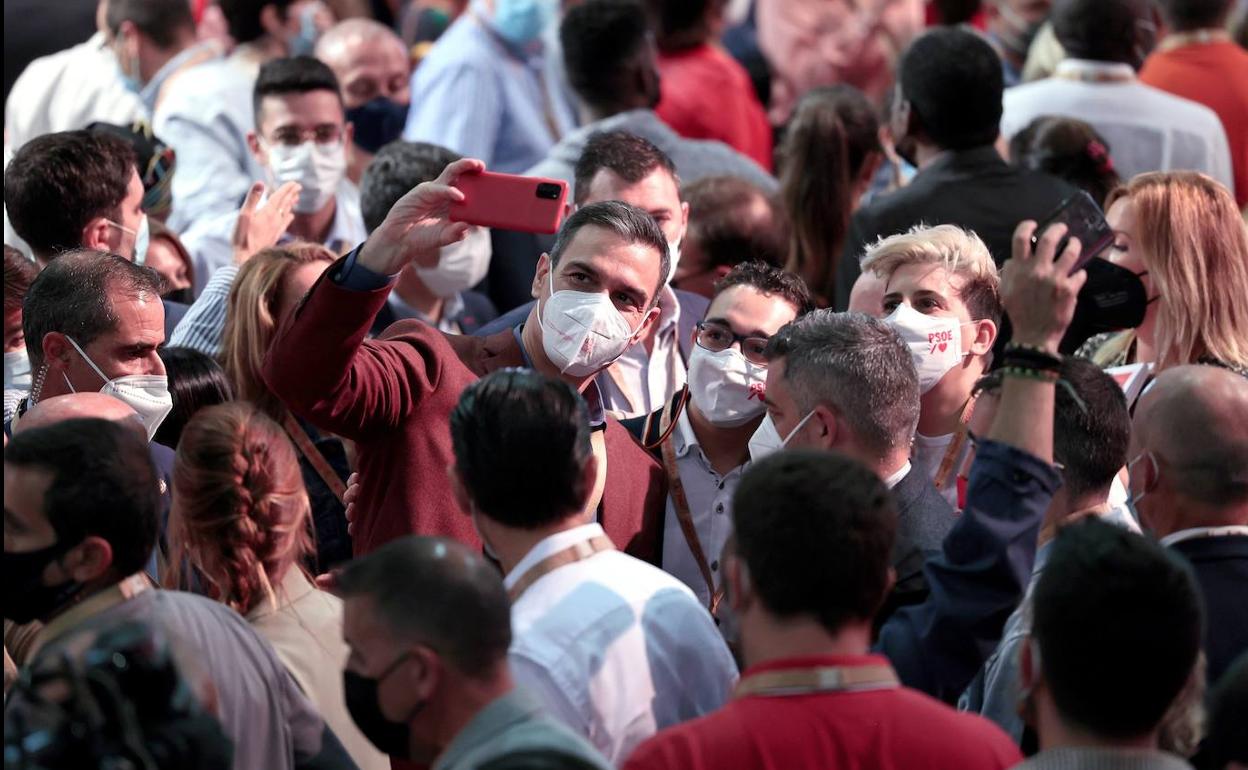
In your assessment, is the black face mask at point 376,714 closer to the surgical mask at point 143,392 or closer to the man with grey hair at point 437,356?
the man with grey hair at point 437,356

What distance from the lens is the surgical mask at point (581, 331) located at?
14.9 feet

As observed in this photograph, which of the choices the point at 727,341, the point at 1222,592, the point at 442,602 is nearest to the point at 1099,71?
the point at 727,341

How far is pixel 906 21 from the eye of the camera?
10328mm

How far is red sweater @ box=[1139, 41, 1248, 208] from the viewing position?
8227 mm

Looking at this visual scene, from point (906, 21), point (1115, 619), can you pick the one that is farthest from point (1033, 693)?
point (906, 21)

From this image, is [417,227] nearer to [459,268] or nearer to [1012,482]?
[1012,482]

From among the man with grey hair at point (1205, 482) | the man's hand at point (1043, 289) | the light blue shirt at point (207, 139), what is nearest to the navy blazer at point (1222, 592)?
the man with grey hair at point (1205, 482)

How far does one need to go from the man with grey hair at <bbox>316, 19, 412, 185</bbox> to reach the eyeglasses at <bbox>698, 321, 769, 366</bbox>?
3.78 metres

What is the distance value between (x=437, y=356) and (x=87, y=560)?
1253 mm

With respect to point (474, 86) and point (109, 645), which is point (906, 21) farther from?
point (109, 645)

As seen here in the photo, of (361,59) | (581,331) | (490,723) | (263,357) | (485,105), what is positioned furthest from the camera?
(485,105)

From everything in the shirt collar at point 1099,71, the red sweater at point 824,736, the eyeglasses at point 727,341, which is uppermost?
the red sweater at point 824,736

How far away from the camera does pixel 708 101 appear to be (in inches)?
344

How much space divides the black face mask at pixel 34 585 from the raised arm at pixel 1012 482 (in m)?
1.69
